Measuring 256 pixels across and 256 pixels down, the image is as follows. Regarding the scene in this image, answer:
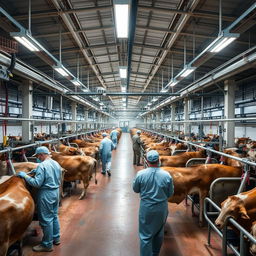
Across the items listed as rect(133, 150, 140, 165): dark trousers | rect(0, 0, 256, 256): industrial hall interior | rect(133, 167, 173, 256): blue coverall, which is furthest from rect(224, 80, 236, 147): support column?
rect(133, 167, 173, 256): blue coverall

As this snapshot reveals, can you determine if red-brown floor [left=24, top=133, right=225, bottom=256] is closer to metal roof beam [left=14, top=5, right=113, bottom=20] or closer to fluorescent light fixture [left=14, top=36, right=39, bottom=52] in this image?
fluorescent light fixture [left=14, top=36, right=39, bottom=52]

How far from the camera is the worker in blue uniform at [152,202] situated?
113 inches

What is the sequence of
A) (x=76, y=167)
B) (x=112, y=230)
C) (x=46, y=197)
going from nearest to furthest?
1. (x=46, y=197)
2. (x=112, y=230)
3. (x=76, y=167)

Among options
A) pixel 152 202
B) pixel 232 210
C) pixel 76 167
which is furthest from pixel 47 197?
pixel 232 210

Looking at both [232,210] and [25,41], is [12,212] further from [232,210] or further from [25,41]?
[25,41]

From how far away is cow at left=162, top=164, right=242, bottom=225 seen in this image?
4156 millimetres

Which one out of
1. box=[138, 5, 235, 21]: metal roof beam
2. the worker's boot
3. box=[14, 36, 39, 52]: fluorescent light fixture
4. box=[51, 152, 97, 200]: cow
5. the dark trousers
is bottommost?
the worker's boot

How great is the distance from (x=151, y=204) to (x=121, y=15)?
12.4 feet

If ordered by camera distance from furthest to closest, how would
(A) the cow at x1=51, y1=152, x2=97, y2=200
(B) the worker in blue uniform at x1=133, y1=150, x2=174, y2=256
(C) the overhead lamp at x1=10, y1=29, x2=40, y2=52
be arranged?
(A) the cow at x1=51, y1=152, x2=97, y2=200, (C) the overhead lamp at x1=10, y1=29, x2=40, y2=52, (B) the worker in blue uniform at x1=133, y1=150, x2=174, y2=256

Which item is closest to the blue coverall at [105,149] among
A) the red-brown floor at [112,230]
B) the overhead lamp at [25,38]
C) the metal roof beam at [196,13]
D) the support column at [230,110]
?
the red-brown floor at [112,230]

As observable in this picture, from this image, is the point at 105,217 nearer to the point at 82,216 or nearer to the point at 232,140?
the point at 82,216

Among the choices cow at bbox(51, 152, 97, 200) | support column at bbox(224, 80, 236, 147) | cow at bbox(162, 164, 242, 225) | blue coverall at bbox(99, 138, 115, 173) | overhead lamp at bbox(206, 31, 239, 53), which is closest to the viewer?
cow at bbox(162, 164, 242, 225)

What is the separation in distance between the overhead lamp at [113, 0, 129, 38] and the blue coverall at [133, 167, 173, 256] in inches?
127

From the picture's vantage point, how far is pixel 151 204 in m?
2.86
